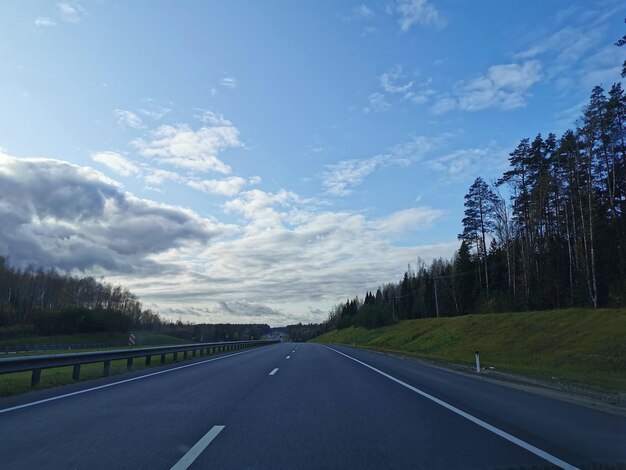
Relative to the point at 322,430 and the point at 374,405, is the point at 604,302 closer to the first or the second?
the point at 374,405

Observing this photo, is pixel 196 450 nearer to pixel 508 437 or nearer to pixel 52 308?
pixel 508 437

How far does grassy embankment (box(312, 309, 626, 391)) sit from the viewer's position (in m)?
23.8

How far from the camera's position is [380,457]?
638 cm

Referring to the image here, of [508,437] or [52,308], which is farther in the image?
[52,308]

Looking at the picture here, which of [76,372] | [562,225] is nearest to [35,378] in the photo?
[76,372]

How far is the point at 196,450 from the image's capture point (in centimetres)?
668

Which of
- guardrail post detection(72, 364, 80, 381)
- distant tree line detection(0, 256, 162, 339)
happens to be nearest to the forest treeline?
distant tree line detection(0, 256, 162, 339)

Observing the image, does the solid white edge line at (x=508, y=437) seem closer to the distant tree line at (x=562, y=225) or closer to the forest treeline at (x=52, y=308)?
the distant tree line at (x=562, y=225)

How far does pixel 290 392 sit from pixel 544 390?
24.1 feet

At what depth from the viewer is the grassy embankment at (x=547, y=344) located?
23797 mm

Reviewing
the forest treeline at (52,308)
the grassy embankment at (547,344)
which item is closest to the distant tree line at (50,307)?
the forest treeline at (52,308)

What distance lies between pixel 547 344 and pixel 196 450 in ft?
108

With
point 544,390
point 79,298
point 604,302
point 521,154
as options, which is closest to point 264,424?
point 544,390

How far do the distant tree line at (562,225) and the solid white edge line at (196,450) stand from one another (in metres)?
28.2
